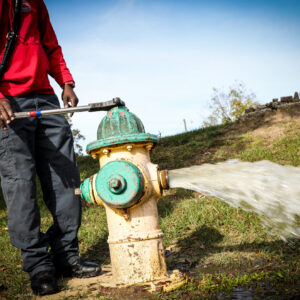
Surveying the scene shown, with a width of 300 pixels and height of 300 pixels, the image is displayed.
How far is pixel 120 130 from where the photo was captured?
2.01m

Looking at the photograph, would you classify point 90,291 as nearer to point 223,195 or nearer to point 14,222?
point 14,222

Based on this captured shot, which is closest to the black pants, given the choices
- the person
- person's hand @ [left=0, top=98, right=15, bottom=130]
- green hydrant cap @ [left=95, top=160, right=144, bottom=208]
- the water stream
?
the person

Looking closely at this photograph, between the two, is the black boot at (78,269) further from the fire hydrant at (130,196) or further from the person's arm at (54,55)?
the person's arm at (54,55)

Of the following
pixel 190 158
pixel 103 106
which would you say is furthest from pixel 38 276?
pixel 190 158

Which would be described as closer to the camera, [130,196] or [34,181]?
[130,196]

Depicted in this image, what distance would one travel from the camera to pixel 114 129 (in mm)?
2021

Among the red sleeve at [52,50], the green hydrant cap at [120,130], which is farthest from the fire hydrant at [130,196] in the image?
the red sleeve at [52,50]

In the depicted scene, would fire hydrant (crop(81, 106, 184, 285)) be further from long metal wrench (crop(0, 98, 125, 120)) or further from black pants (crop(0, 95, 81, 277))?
black pants (crop(0, 95, 81, 277))

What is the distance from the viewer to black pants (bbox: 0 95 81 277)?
226 cm

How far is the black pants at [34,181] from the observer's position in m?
2.26

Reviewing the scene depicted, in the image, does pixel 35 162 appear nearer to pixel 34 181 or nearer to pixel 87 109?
pixel 34 181

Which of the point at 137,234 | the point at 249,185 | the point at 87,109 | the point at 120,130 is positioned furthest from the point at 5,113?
the point at 249,185

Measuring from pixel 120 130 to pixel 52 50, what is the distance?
50.8 inches

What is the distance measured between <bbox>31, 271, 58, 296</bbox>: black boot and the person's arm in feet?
4.41
